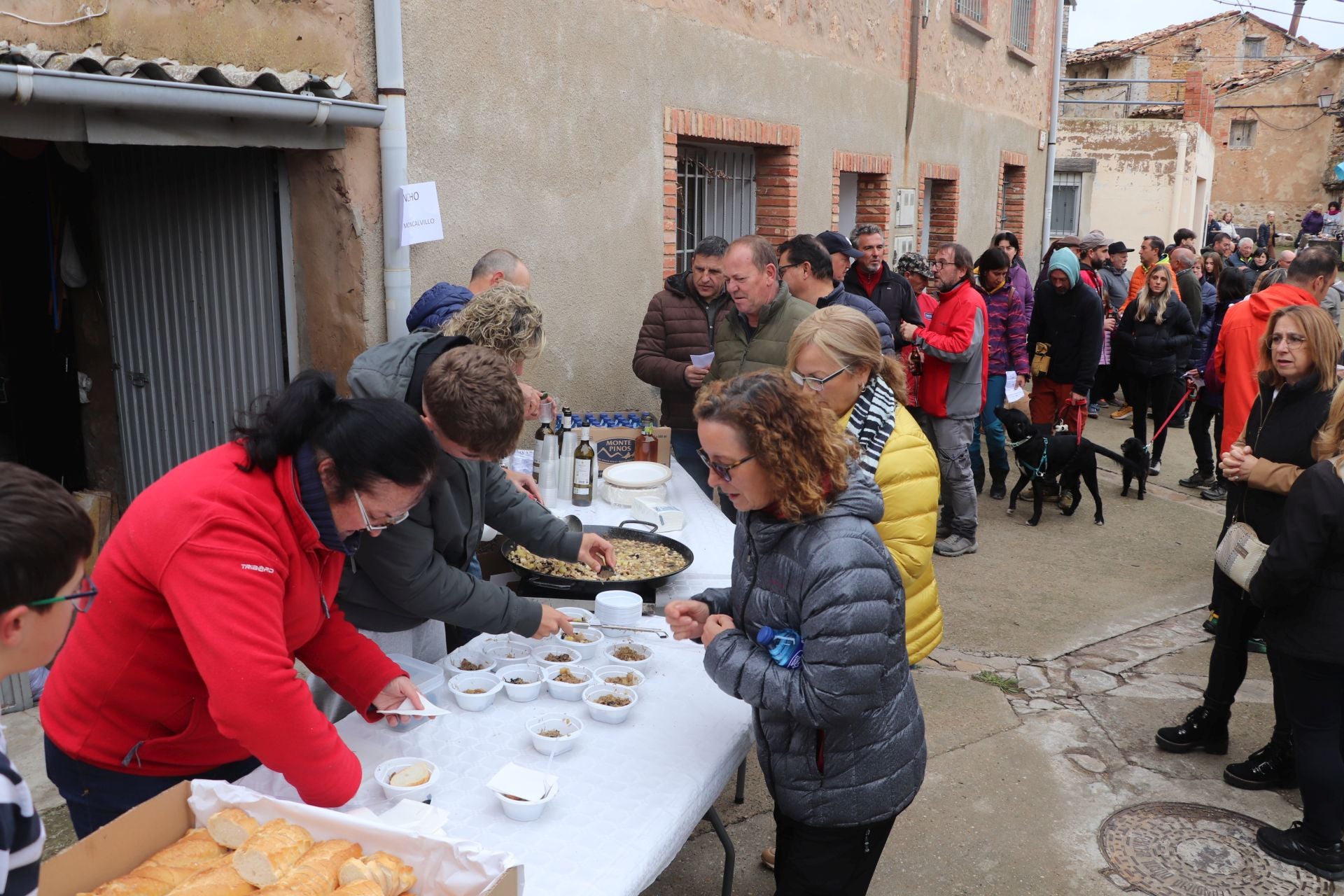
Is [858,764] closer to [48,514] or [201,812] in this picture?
[201,812]

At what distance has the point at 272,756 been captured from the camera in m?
1.89

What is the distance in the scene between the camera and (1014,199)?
47.8ft

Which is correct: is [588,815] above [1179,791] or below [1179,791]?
above

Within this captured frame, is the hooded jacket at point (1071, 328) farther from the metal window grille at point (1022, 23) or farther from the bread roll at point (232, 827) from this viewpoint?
the bread roll at point (232, 827)

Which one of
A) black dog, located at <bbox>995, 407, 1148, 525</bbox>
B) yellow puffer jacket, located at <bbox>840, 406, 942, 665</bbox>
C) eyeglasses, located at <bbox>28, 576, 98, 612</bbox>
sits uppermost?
eyeglasses, located at <bbox>28, 576, 98, 612</bbox>

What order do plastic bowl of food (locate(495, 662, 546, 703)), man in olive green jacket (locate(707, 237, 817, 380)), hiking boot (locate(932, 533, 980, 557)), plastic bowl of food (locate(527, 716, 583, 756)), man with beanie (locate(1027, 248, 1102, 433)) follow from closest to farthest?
plastic bowl of food (locate(527, 716, 583, 756)) → plastic bowl of food (locate(495, 662, 546, 703)) → man in olive green jacket (locate(707, 237, 817, 380)) → hiking boot (locate(932, 533, 980, 557)) → man with beanie (locate(1027, 248, 1102, 433))

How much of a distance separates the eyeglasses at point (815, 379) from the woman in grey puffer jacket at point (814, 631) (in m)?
0.78

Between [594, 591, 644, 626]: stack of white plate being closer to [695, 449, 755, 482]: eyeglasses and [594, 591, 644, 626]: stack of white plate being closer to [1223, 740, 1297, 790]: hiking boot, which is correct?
[695, 449, 755, 482]: eyeglasses

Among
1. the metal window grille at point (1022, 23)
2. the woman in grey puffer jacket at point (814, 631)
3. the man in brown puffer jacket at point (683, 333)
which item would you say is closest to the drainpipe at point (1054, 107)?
the metal window grille at point (1022, 23)

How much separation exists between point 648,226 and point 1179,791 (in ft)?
14.8

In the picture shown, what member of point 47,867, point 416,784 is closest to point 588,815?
point 416,784

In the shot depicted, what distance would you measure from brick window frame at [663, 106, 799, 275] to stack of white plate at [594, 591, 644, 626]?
424cm

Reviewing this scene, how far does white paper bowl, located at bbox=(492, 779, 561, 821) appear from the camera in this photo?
210cm

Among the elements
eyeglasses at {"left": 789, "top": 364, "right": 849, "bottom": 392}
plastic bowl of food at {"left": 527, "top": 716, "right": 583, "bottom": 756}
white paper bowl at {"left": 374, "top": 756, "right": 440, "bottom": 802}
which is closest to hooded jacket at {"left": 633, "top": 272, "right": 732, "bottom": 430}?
eyeglasses at {"left": 789, "top": 364, "right": 849, "bottom": 392}
